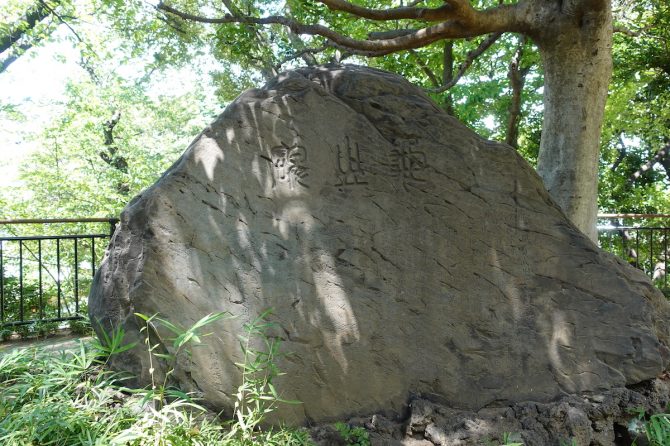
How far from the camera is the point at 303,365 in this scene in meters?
3.29

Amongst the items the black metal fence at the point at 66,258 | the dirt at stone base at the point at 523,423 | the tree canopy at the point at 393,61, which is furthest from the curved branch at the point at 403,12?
the black metal fence at the point at 66,258

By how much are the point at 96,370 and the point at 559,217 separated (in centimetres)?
334

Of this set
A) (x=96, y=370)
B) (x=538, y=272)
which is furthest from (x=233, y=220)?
(x=538, y=272)

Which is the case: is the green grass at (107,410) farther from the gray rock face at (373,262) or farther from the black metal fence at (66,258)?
the black metal fence at (66,258)

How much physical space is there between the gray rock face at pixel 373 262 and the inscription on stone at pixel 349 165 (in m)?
0.01

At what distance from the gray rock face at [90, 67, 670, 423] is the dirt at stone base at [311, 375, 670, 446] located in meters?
0.09

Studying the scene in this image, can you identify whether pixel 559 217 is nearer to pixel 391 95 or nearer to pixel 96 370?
pixel 391 95

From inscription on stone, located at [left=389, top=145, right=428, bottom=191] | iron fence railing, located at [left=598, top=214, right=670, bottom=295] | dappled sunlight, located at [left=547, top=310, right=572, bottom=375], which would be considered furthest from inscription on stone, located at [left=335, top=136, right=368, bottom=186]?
iron fence railing, located at [left=598, top=214, right=670, bottom=295]

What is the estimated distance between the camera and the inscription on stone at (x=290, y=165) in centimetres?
350

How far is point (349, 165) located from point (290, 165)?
41 cm

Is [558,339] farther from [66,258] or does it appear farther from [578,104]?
[66,258]

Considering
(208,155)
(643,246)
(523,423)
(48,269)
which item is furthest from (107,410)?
(643,246)

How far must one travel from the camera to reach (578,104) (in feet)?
15.7

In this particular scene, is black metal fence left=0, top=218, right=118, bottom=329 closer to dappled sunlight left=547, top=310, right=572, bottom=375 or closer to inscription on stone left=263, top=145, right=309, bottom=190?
inscription on stone left=263, top=145, right=309, bottom=190
